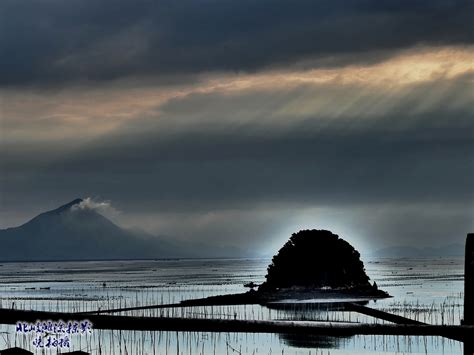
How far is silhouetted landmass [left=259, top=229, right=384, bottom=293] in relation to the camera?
84500 millimetres

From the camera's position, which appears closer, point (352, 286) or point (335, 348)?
point (335, 348)

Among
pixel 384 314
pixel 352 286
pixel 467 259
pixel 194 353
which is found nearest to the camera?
pixel 467 259

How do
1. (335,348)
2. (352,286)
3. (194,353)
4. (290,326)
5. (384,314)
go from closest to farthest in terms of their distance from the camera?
(290,326) → (384,314) → (194,353) → (335,348) → (352,286)

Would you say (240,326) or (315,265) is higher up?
(315,265)

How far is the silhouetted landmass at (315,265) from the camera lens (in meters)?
84.5

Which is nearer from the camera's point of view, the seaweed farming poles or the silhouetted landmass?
the seaweed farming poles

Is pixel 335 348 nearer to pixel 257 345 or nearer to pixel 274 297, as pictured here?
pixel 257 345

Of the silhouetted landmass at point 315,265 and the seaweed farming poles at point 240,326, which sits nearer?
the seaweed farming poles at point 240,326

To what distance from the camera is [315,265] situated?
84.9 meters

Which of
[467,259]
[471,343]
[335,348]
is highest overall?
[467,259]

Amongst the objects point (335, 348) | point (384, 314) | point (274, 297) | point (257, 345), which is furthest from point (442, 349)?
point (274, 297)

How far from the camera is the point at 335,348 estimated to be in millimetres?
40031

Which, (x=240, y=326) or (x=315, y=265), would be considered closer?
(x=240, y=326)

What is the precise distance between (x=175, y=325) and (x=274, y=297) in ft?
224
